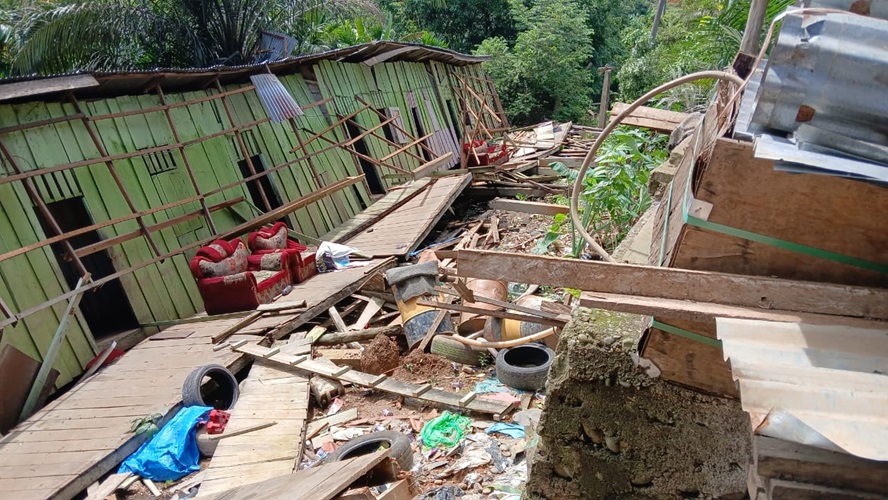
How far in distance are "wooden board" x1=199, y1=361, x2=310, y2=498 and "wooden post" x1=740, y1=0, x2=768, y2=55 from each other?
4.66 metres

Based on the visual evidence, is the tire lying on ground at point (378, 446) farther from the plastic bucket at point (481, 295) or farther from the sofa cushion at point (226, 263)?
the sofa cushion at point (226, 263)

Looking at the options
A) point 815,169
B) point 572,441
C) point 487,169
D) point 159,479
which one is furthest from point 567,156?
point 815,169

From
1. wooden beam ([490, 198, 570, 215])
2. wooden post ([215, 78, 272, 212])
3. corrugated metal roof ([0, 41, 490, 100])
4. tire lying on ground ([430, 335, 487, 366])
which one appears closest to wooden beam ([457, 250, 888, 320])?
tire lying on ground ([430, 335, 487, 366])

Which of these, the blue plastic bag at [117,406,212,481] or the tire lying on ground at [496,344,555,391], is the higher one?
the blue plastic bag at [117,406,212,481]

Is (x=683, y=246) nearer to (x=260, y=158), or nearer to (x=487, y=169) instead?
(x=260, y=158)

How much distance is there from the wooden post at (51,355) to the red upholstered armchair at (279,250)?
2553 mm

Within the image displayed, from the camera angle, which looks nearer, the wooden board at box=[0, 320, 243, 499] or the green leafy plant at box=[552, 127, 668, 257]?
the wooden board at box=[0, 320, 243, 499]

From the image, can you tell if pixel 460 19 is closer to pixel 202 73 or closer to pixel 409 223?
pixel 409 223

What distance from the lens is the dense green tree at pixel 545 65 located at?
26.4m

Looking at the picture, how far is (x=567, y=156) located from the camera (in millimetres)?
17438

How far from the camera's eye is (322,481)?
9.11 ft

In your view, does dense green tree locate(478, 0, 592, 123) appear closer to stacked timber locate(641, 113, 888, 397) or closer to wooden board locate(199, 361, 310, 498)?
wooden board locate(199, 361, 310, 498)

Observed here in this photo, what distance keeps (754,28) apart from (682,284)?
4.85 feet

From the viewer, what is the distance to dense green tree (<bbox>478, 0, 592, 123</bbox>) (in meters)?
Result: 26.4
